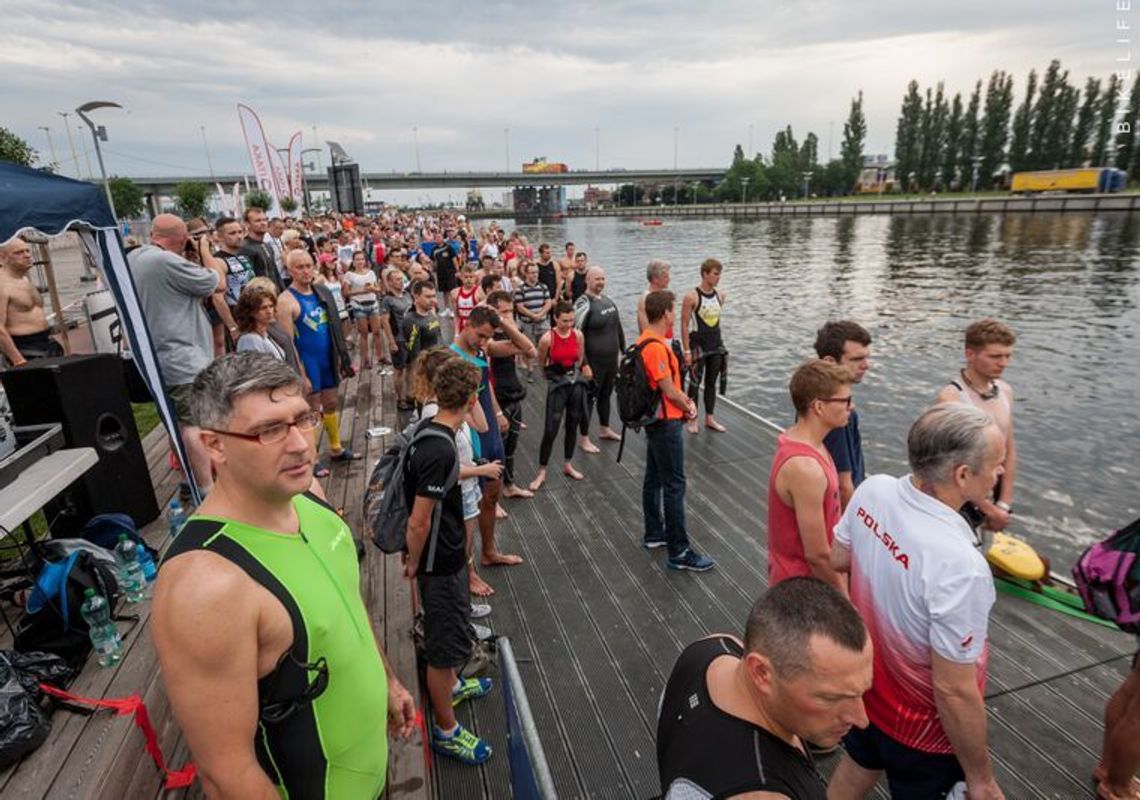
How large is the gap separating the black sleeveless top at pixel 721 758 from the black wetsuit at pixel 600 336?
5.03m

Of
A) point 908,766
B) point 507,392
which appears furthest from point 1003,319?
point 908,766

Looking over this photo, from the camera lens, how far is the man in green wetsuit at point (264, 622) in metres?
1.32

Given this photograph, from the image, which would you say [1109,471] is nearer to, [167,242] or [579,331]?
[579,331]

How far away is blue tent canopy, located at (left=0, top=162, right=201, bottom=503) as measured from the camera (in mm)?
3551

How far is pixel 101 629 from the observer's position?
2807 millimetres

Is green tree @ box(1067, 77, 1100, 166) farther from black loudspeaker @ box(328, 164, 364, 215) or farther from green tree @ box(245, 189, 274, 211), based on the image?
green tree @ box(245, 189, 274, 211)

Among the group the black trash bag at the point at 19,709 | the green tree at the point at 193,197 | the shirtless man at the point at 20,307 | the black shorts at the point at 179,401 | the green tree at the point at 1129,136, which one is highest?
the green tree at the point at 1129,136

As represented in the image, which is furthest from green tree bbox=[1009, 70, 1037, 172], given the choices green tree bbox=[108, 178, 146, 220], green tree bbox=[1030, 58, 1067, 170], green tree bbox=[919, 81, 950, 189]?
green tree bbox=[108, 178, 146, 220]

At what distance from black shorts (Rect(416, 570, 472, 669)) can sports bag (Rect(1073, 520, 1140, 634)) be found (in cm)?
277

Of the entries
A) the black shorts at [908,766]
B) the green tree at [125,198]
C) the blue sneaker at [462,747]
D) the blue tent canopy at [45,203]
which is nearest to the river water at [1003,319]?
the black shorts at [908,766]

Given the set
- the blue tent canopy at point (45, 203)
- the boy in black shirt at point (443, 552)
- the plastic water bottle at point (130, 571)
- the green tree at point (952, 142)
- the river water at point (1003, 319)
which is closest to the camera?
the boy in black shirt at point (443, 552)

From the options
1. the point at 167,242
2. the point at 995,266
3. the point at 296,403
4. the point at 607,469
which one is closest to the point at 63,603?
the point at 296,403

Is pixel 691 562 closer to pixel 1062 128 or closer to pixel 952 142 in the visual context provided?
pixel 1062 128

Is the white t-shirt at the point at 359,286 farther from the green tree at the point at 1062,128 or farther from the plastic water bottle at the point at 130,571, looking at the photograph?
the green tree at the point at 1062,128
